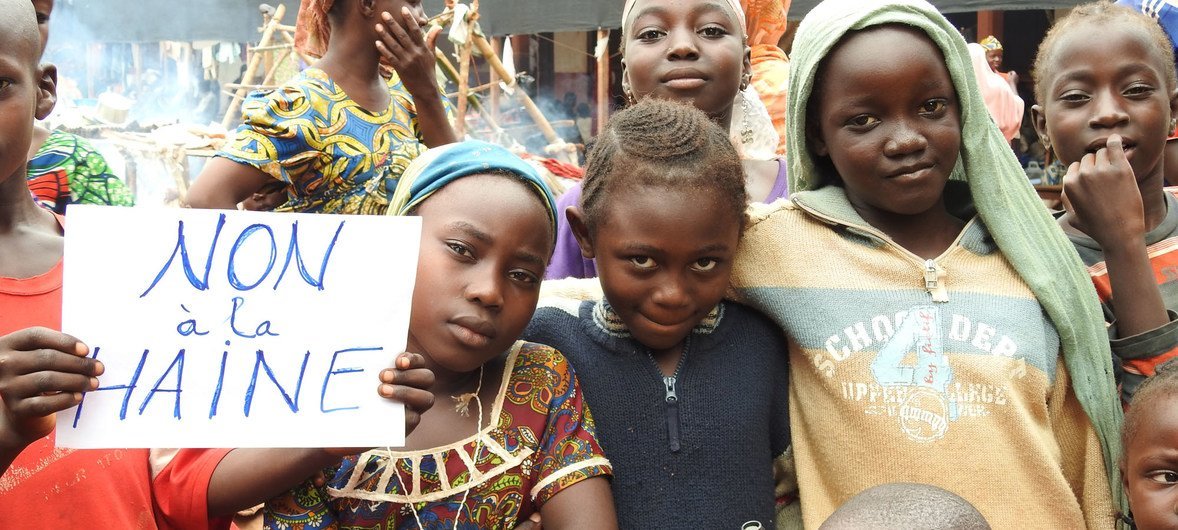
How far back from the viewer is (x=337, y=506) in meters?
1.78

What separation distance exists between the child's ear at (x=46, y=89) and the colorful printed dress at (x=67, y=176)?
3.53 ft

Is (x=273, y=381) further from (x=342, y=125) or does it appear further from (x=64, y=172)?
(x=64, y=172)

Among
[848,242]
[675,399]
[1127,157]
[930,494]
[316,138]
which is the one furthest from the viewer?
[316,138]

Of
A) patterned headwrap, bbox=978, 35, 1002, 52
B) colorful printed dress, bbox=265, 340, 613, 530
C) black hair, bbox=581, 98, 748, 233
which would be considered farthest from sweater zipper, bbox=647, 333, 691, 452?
patterned headwrap, bbox=978, 35, 1002, 52

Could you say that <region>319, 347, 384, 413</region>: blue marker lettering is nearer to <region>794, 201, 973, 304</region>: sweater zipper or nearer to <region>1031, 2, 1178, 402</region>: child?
<region>794, 201, 973, 304</region>: sweater zipper

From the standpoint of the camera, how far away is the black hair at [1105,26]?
8.00ft

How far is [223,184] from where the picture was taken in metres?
2.89

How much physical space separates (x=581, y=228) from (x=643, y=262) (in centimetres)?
20

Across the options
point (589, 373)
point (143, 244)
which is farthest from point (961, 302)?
point (143, 244)

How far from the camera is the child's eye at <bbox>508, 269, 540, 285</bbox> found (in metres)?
1.87

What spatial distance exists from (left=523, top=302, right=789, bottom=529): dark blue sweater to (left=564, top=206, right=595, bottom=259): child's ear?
126mm

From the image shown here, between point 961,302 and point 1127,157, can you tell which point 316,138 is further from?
point 1127,157

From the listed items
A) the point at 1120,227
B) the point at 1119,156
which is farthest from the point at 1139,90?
the point at 1120,227

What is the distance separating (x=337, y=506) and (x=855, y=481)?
1000 millimetres
